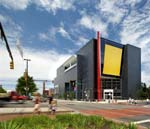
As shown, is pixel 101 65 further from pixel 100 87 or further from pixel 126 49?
pixel 126 49

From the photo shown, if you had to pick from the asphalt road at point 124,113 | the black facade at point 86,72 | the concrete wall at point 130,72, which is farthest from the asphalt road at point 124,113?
the concrete wall at point 130,72

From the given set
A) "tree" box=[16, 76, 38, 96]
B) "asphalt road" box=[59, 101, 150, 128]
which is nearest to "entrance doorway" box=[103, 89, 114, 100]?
"tree" box=[16, 76, 38, 96]

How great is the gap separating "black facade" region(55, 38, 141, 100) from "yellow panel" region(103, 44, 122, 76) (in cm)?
147

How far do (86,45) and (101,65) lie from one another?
57.4 ft

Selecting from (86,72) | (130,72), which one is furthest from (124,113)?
(86,72)

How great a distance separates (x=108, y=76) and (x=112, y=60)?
588 centimetres

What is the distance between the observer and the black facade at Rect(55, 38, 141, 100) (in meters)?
114

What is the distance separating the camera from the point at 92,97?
112562mm

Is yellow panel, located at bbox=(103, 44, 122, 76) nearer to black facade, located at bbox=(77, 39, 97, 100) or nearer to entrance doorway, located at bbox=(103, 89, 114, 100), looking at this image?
black facade, located at bbox=(77, 39, 97, 100)

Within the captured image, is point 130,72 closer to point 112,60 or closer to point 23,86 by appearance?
point 112,60

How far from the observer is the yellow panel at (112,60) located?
4405 inches

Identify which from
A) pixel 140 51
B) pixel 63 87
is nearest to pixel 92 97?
pixel 140 51

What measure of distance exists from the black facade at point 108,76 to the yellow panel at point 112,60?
57.8 inches

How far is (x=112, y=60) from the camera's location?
114 metres
